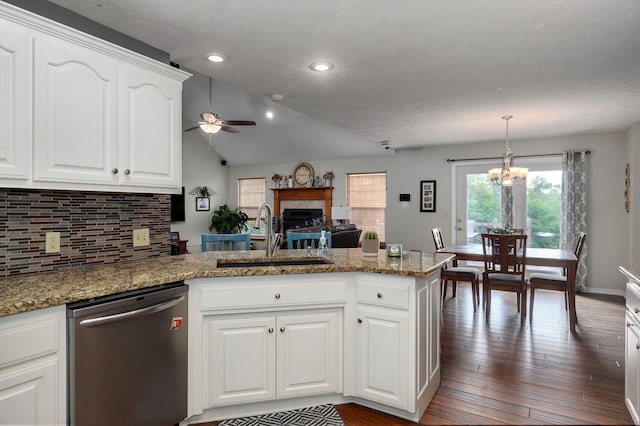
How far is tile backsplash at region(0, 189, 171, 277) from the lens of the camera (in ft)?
6.70

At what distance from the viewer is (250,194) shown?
10.3m

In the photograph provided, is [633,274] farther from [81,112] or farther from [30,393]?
[81,112]

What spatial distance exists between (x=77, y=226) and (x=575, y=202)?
20.9ft

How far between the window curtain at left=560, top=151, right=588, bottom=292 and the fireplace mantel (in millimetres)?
4573

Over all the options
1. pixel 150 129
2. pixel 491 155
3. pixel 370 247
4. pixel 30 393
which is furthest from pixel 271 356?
pixel 491 155

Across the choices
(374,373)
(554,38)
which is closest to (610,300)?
(554,38)

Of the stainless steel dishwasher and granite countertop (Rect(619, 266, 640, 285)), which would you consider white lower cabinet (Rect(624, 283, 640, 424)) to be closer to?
granite countertop (Rect(619, 266, 640, 285))

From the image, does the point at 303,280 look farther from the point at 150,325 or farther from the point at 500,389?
the point at 500,389

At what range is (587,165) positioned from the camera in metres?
5.84

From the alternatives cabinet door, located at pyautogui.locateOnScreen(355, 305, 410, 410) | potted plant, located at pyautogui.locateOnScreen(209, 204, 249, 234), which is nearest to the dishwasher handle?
cabinet door, located at pyautogui.locateOnScreen(355, 305, 410, 410)

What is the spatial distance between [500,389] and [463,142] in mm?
4893

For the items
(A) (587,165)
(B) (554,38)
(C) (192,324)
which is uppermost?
(B) (554,38)

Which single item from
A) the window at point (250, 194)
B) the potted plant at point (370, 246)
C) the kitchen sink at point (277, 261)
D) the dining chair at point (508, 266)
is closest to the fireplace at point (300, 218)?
the window at point (250, 194)

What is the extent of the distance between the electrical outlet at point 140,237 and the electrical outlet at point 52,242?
1.57ft
